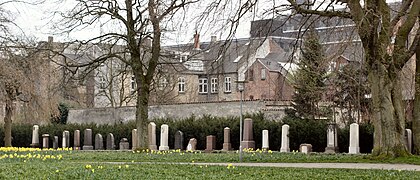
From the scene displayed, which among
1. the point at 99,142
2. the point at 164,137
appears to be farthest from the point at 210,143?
the point at 99,142

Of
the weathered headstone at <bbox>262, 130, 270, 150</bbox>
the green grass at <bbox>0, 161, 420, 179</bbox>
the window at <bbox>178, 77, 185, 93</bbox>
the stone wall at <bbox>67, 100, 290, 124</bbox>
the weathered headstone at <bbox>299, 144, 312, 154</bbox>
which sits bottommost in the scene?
the green grass at <bbox>0, 161, 420, 179</bbox>

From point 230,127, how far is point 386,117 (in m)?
19.9

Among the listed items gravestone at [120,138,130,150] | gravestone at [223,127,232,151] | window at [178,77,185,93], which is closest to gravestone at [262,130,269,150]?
gravestone at [223,127,232,151]

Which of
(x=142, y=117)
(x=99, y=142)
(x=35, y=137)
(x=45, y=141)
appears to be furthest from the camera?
(x=35, y=137)

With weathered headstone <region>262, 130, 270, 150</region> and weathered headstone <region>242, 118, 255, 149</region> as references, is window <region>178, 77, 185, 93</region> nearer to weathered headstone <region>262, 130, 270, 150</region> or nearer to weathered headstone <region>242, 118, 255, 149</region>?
weathered headstone <region>262, 130, 270, 150</region>

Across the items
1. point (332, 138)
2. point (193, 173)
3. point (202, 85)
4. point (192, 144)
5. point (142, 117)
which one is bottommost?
point (193, 173)

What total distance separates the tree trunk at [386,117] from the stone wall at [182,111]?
23423mm

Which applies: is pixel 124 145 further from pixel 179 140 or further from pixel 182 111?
pixel 182 111

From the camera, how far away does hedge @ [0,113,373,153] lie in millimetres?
39031

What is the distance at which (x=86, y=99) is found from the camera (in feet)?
255

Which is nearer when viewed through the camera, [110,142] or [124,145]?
[124,145]

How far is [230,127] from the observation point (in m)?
43.3

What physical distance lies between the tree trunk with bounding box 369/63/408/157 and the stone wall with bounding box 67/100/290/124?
23.4 m

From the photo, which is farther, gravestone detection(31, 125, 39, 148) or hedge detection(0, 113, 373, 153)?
gravestone detection(31, 125, 39, 148)
